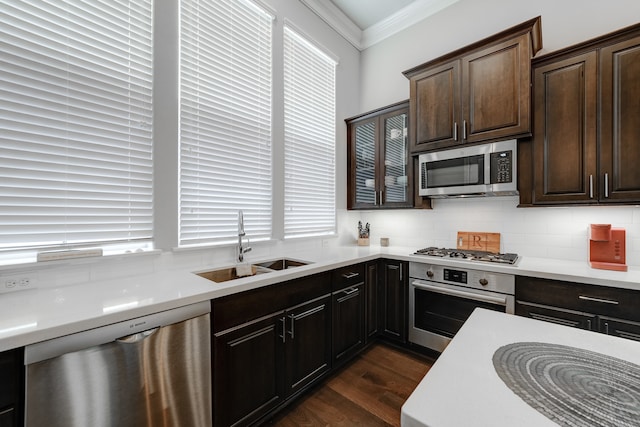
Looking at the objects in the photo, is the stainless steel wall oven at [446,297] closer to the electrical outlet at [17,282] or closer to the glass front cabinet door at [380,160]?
the glass front cabinet door at [380,160]

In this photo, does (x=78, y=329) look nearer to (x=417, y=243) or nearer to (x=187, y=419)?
(x=187, y=419)

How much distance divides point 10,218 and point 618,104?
3.61 meters

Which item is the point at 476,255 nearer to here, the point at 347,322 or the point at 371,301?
the point at 371,301

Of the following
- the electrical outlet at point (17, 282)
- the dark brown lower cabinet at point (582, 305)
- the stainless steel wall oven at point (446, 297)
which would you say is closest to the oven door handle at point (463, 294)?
the stainless steel wall oven at point (446, 297)

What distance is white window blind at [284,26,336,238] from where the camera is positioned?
8.78 ft

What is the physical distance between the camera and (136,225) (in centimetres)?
170

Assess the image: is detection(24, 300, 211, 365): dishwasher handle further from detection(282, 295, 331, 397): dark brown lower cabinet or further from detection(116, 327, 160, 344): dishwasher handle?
detection(282, 295, 331, 397): dark brown lower cabinet

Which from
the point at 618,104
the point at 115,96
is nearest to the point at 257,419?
the point at 115,96

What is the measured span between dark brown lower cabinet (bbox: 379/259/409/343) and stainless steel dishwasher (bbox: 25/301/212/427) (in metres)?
1.73

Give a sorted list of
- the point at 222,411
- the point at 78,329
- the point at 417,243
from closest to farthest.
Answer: the point at 78,329 → the point at 222,411 → the point at 417,243

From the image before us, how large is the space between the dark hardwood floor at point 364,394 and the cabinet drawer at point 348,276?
0.73 metres

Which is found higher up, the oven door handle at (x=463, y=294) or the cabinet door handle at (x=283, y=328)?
the oven door handle at (x=463, y=294)

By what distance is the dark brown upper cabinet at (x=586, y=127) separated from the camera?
1.77 metres

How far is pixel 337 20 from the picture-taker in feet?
10.3
